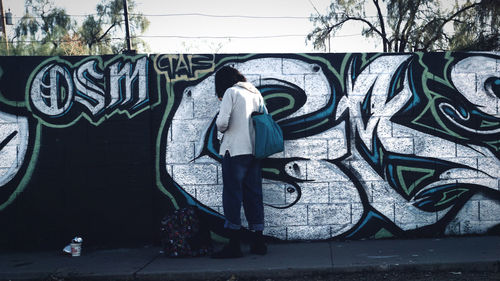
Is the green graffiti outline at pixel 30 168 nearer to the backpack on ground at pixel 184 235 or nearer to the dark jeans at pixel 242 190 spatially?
the backpack on ground at pixel 184 235

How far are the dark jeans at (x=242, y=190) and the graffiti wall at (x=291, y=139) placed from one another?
0.44 meters

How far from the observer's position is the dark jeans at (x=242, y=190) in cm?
446

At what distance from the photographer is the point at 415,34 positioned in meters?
20.8

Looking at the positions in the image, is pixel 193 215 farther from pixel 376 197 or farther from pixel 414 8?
pixel 414 8

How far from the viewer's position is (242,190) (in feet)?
15.1

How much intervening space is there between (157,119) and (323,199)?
1.90m

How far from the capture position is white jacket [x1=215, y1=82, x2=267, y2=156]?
4.36 m

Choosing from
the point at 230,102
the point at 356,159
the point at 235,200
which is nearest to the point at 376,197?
the point at 356,159

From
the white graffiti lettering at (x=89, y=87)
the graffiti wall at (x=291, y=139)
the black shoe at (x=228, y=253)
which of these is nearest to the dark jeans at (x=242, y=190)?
the black shoe at (x=228, y=253)

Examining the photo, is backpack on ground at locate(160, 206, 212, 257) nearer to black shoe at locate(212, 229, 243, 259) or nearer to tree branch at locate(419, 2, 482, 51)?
black shoe at locate(212, 229, 243, 259)

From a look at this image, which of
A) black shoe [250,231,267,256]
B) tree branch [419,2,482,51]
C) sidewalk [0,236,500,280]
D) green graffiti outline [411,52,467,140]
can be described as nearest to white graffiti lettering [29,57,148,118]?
sidewalk [0,236,500,280]

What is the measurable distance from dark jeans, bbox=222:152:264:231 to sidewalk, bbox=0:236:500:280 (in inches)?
13.9

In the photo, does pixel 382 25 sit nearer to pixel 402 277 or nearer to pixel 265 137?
pixel 265 137

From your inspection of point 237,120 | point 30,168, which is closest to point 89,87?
point 30,168
